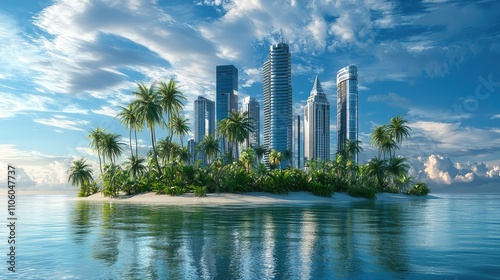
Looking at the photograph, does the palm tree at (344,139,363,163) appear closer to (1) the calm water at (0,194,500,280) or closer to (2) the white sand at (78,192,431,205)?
(2) the white sand at (78,192,431,205)

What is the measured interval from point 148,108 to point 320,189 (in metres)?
Answer: 36.8

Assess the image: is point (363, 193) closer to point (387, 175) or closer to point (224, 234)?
point (387, 175)

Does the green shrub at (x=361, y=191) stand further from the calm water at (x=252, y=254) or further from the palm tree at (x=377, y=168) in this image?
the calm water at (x=252, y=254)

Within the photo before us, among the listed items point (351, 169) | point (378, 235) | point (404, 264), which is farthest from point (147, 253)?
point (351, 169)

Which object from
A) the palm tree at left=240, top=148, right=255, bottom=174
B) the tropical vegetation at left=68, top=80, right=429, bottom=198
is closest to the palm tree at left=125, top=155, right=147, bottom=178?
the tropical vegetation at left=68, top=80, right=429, bottom=198

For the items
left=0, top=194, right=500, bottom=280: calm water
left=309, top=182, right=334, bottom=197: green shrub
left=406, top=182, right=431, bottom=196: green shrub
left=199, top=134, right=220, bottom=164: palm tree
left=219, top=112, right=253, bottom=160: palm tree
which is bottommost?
left=406, top=182, right=431, bottom=196: green shrub

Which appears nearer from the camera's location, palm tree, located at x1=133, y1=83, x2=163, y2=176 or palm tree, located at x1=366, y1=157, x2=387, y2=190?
palm tree, located at x1=133, y1=83, x2=163, y2=176

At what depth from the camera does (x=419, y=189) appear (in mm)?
121438

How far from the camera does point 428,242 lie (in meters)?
19.3

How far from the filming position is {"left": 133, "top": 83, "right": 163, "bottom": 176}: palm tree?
255 feet

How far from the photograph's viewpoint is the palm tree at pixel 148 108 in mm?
77750

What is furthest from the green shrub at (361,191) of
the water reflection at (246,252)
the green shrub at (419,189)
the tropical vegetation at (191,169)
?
the water reflection at (246,252)

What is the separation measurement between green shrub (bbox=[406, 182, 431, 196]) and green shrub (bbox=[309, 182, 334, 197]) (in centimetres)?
5371

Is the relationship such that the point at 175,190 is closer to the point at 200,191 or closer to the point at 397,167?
the point at 200,191
